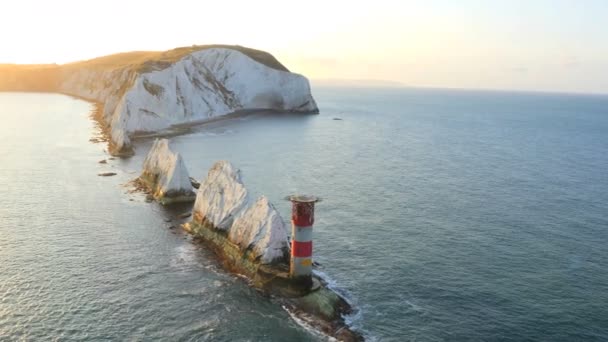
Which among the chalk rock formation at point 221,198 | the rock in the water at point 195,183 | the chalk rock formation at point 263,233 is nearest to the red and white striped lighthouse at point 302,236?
the chalk rock formation at point 263,233

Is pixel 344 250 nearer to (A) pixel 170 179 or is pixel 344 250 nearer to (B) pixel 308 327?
(B) pixel 308 327

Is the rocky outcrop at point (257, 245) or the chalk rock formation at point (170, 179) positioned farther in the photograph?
the chalk rock formation at point (170, 179)

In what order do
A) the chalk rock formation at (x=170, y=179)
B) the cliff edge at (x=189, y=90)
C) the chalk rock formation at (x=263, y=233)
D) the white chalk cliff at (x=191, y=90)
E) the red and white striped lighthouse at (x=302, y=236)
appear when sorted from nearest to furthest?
the red and white striped lighthouse at (x=302, y=236), the chalk rock formation at (x=263, y=233), the chalk rock formation at (x=170, y=179), the cliff edge at (x=189, y=90), the white chalk cliff at (x=191, y=90)

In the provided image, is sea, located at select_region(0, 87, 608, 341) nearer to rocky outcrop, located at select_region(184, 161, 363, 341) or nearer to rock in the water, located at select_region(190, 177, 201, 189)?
rocky outcrop, located at select_region(184, 161, 363, 341)

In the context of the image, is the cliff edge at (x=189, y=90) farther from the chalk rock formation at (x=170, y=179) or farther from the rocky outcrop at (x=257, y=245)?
the rocky outcrop at (x=257, y=245)

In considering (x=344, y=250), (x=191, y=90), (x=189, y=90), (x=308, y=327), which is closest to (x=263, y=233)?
(x=308, y=327)

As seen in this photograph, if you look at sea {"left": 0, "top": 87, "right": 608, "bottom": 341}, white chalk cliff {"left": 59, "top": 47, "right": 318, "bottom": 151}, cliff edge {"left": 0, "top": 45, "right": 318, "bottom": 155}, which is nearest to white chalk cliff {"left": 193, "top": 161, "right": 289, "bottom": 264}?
sea {"left": 0, "top": 87, "right": 608, "bottom": 341}

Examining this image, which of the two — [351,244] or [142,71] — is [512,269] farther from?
[142,71]

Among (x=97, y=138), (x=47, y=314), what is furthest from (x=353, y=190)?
(x=97, y=138)
